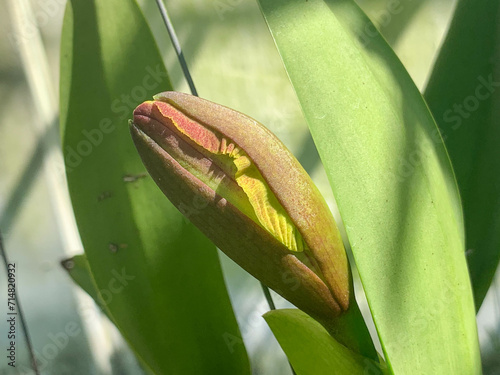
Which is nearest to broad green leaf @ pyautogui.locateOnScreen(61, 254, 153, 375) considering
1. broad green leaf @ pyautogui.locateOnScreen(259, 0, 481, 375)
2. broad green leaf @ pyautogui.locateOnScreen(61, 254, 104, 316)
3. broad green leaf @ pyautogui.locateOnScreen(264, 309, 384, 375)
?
broad green leaf @ pyautogui.locateOnScreen(61, 254, 104, 316)

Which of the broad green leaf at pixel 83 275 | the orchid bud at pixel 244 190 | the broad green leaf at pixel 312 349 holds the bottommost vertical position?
the broad green leaf at pixel 312 349

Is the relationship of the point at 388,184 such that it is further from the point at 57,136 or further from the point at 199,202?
the point at 57,136

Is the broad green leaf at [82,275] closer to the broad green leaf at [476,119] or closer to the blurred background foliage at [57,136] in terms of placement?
the blurred background foliage at [57,136]

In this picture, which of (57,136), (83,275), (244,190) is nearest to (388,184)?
(244,190)

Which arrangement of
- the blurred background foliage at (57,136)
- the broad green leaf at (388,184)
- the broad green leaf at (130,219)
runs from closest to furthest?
1. the broad green leaf at (388,184)
2. the broad green leaf at (130,219)
3. the blurred background foliage at (57,136)

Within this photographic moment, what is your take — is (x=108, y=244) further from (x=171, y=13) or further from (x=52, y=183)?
(x=171, y=13)

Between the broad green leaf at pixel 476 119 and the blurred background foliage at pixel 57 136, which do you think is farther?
the blurred background foliage at pixel 57 136

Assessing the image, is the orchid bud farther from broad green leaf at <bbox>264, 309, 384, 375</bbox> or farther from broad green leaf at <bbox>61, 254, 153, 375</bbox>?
broad green leaf at <bbox>61, 254, 153, 375</bbox>

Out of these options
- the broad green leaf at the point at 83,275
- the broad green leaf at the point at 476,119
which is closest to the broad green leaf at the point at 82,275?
the broad green leaf at the point at 83,275
